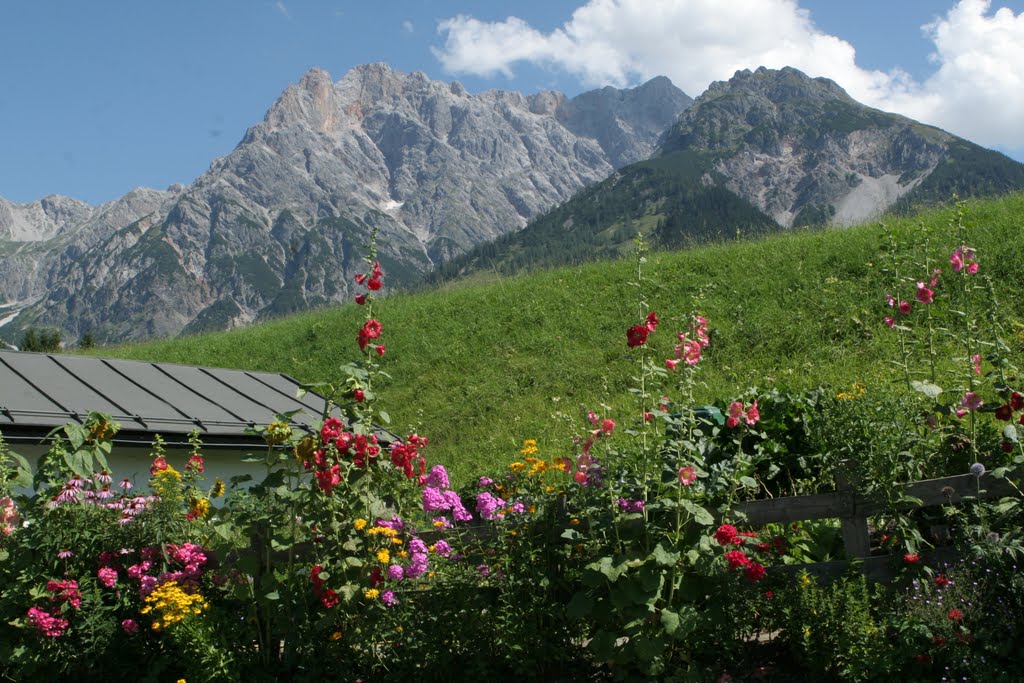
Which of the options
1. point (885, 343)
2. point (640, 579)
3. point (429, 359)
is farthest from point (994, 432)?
point (429, 359)

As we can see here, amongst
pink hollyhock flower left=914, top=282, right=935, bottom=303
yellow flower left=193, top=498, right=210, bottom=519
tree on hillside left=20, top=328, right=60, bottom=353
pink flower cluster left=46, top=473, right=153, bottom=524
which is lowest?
yellow flower left=193, top=498, right=210, bottom=519

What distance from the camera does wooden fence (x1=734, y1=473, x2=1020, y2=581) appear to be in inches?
227

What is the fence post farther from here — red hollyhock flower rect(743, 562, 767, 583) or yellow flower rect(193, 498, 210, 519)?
yellow flower rect(193, 498, 210, 519)

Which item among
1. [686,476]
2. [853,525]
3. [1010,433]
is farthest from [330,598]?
[1010,433]

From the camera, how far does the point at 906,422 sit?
6.22 m

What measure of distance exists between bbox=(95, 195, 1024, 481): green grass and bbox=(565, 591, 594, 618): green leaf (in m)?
8.30

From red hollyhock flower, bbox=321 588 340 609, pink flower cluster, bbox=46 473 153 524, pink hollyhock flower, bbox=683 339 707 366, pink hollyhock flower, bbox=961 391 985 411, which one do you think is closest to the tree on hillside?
pink flower cluster, bbox=46 473 153 524

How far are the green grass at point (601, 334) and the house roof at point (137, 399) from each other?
3.81 m

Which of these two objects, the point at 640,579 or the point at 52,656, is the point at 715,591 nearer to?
the point at 640,579

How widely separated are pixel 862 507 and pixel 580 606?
6.75ft

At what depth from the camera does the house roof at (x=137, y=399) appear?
9.98m

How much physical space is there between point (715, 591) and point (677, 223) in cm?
17205

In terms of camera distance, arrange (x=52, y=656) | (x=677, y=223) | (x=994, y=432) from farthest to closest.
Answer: (x=677, y=223)
(x=994, y=432)
(x=52, y=656)

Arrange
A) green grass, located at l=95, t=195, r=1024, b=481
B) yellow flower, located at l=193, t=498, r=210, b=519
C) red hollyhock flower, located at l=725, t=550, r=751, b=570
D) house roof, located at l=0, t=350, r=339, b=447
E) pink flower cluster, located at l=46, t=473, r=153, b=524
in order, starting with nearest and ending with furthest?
red hollyhock flower, located at l=725, t=550, r=751, b=570, pink flower cluster, located at l=46, t=473, r=153, b=524, yellow flower, located at l=193, t=498, r=210, b=519, house roof, located at l=0, t=350, r=339, b=447, green grass, located at l=95, t=195, r=1024, b=481
